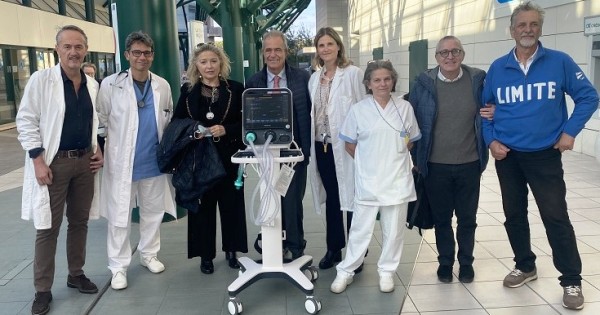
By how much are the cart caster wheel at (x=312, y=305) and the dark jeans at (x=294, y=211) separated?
2.18 feet

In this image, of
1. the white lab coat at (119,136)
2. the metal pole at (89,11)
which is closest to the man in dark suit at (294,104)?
the white lab coat at (119,136)

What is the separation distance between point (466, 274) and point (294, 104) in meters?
1.75

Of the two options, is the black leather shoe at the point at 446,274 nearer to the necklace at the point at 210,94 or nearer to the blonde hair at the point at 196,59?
the necklace at the point at 210,94

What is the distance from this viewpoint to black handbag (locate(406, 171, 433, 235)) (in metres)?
3.75

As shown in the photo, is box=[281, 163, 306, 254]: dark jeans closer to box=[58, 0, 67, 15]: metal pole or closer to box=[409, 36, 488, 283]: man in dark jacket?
box=[409, 36, 488, 283]: man in dark jacket

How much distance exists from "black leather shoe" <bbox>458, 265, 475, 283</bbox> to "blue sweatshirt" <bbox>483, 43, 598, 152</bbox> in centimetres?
101

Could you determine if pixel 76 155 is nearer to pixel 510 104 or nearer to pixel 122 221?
pixel 122 221

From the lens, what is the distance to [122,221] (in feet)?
12.6

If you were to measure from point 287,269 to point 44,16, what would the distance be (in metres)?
17.3

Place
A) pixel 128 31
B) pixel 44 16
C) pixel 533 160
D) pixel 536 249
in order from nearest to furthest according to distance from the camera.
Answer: pixel 533 160, pixel 536 249, pixel 128 31, pixel 44 16

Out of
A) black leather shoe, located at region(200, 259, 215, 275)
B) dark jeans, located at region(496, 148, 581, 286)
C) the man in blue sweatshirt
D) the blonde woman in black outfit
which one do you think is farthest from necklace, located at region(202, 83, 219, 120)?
dark jeans, located at region(496, 148, 581, 286)

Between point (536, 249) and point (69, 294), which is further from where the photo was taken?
point (536, 249)

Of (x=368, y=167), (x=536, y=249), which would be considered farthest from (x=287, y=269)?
(x=536, y=249)

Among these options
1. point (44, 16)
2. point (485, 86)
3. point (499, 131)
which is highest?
point (44, 16)
